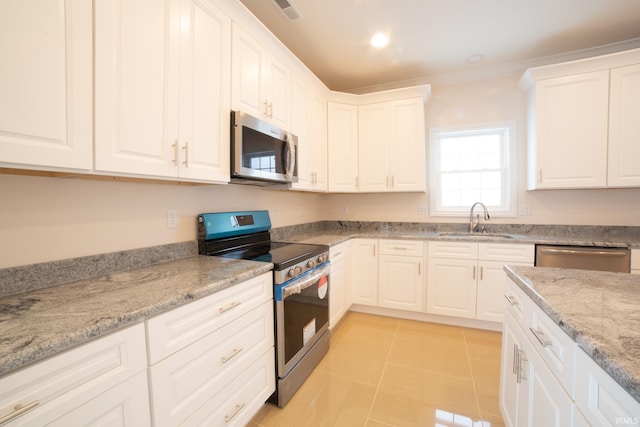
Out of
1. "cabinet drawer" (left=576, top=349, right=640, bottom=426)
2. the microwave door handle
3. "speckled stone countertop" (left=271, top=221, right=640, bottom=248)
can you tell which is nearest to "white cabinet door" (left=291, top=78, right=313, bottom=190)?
the microwave door handle

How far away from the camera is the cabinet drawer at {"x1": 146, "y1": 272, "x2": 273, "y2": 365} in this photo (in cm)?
97

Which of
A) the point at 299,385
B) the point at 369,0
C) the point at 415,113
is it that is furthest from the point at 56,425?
the point at 415,113

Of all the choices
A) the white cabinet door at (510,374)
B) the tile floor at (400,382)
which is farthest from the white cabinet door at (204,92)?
the white cabinet door at (510,374)

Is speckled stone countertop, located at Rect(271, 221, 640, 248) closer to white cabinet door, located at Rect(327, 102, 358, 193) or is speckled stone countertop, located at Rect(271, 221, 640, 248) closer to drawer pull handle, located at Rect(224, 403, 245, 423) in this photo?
white cabinet door, located at Rect(327, 102, 358, 193)

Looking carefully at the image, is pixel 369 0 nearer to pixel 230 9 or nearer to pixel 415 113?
pixel 230 9

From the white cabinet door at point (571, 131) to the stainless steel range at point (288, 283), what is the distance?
7.67ft

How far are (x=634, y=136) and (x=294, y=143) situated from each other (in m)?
2.96

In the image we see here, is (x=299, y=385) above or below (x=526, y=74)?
below

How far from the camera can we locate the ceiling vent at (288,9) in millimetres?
1967

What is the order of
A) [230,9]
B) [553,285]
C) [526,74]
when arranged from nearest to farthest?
1. [553,285]
2. [230,9]
3. [526,74]

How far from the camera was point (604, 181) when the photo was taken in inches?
95.2

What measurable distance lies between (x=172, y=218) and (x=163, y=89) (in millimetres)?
767

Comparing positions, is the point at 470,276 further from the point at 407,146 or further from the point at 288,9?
the point at 288,9

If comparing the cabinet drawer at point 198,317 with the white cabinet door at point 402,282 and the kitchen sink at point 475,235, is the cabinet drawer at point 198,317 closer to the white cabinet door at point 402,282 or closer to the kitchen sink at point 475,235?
the white cabinet door at point 402,282
